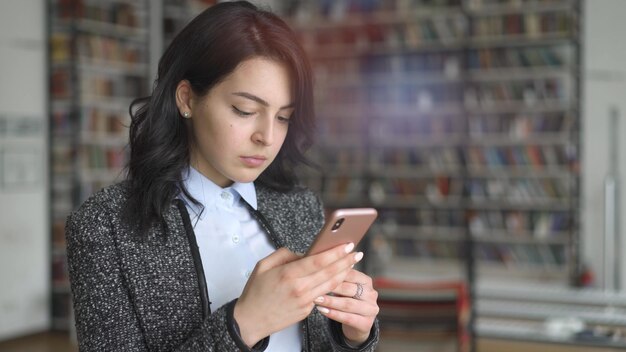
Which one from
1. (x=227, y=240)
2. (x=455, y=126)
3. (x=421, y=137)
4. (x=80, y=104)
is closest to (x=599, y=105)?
(x=455, y=126)

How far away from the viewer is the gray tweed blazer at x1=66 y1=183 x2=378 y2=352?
3.28 feet

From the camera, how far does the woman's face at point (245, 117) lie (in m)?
1.04

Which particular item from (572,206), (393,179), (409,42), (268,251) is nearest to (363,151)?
(393,179)

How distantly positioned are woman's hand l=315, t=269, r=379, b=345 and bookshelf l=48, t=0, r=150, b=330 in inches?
182

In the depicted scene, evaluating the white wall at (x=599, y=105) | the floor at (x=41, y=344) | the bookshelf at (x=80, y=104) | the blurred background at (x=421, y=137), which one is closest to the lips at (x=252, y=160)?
the blurred background at (x=421, y=137)

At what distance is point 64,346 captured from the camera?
5.22m

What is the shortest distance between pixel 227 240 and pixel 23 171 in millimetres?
4774

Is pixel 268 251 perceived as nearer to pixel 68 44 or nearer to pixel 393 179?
pixel 68 44

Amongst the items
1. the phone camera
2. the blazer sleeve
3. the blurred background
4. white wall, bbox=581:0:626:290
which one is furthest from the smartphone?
white wall, bbox=581:0:626:290

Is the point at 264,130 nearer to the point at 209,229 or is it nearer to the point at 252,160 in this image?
the point at 252,160

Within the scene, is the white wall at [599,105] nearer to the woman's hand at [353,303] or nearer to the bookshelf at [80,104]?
the bookshelf at [80,104]

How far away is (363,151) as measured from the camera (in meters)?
7.55

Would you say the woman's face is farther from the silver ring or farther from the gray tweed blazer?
the silver ring

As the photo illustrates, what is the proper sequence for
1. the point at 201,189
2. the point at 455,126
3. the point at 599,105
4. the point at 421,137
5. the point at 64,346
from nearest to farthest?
the point at 201,189, the point at 64,346, the point at 599,105, the point at 455,126, the point at 421,137
